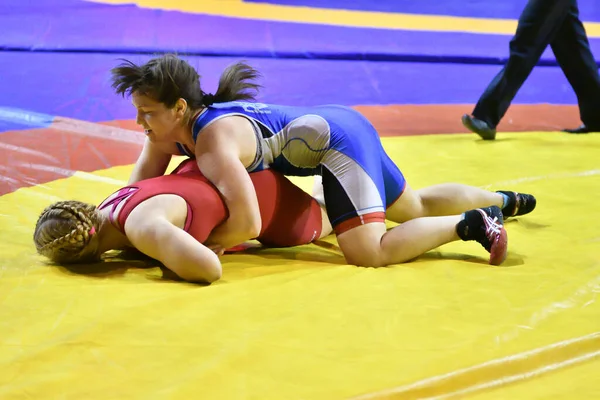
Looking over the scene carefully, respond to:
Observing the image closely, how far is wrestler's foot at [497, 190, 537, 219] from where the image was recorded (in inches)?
120

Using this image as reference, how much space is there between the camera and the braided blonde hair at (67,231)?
248 centimetres

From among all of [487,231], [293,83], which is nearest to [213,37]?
[293,83]

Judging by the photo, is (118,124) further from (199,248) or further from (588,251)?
(588,251)

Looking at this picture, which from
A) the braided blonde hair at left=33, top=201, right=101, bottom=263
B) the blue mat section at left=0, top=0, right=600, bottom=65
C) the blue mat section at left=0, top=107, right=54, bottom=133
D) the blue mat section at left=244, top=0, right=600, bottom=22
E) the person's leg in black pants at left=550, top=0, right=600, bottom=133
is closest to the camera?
the braided blonde hair at left=33, top=201, right=101, bottom=263

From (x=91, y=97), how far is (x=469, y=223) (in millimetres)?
2770

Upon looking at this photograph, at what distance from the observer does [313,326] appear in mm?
2037

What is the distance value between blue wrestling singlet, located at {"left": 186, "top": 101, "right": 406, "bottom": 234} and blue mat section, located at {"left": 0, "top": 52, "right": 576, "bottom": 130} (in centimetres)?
184

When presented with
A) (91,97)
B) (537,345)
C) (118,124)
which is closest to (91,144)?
(118,124)

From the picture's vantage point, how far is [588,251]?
264cm

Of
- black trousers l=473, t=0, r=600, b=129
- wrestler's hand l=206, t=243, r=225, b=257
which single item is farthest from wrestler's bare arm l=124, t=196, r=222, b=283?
black trousers l=473, t=0, r=600, b=129

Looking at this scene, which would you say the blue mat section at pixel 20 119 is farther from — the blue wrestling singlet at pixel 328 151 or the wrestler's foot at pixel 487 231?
the wrestler's foot at pixel 487 231

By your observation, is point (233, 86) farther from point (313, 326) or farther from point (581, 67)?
point (581, 67)

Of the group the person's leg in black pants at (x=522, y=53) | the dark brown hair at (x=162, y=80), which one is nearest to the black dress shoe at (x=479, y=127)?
the person's leg in black pants at (x=522, y=53)

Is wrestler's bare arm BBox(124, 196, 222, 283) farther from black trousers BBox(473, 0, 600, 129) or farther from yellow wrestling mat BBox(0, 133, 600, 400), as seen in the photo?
black trousers BBox(473, 0, 600, 129)
